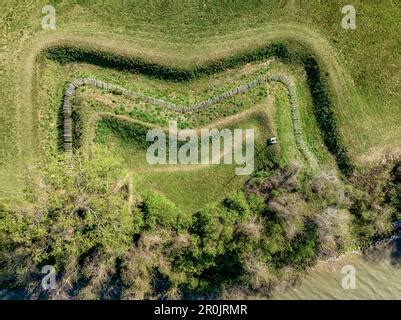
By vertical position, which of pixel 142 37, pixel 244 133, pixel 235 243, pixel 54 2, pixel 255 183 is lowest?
pixel 235 243

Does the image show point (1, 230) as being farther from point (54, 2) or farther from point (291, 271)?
point (291, 271)

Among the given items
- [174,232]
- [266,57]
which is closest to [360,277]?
[174,232]

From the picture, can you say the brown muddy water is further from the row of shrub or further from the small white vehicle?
the small white vehicle

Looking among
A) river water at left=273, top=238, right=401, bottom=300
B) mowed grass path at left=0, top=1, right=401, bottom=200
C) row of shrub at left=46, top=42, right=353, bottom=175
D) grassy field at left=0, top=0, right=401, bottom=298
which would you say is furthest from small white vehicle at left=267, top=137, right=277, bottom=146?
river water at left=273, top=238, right=401, bottom=300

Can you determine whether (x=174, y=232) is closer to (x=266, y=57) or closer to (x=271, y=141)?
(x=271, y=141)

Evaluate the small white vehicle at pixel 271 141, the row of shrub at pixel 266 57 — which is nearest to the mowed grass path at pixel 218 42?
the row of shrub at pixel 266 57

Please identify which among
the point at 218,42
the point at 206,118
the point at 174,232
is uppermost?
the point at 218,42

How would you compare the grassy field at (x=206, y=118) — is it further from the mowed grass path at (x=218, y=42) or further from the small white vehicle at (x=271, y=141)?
the small white vehicle at (x=271, y=141)

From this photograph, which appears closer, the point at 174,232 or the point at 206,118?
the point at 174,232

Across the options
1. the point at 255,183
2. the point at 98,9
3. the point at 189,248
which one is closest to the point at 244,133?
the point at 255,183
